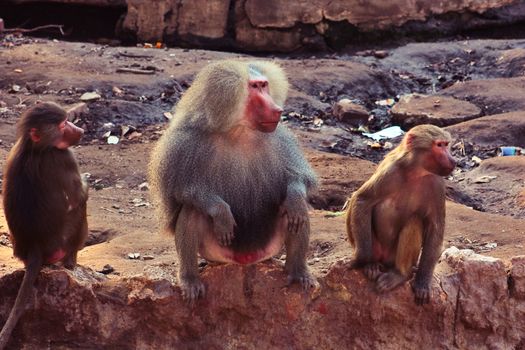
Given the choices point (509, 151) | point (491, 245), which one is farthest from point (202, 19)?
point (491, 245)

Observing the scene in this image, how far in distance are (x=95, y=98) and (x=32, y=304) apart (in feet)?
16.0

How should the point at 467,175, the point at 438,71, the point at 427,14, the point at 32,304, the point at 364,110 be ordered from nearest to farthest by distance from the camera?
the point at 32,304, the point at 467,175, the point at 364,110, the point at 438,71, the point at 427,14

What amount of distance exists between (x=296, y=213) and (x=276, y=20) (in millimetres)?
7645

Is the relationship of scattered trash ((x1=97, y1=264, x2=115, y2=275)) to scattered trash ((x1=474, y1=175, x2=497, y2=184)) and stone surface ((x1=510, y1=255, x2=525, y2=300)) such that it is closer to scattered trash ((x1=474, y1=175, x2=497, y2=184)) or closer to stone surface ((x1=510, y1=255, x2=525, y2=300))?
stone surface ((x1=510, y1=255, x2=525, y2=300))

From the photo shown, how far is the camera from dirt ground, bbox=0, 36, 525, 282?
5637mm

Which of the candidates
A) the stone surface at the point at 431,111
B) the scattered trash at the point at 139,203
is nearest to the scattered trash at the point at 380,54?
the stone surface at the point at 431,111

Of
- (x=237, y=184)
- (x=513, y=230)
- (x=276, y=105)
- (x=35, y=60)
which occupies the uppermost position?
(x=276, y=105)

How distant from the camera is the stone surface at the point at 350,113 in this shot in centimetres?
923

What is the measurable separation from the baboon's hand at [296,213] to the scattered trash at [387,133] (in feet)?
15.5

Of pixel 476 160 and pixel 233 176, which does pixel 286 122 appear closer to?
pixel 476 160

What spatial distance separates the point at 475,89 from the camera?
9836 millimetres

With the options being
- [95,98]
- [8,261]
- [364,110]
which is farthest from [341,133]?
[8,261]

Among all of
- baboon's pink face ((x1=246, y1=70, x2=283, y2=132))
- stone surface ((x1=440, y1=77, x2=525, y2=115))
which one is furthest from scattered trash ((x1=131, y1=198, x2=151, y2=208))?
stone surface ((x1=440, y1=77, x2=525, y2=115))

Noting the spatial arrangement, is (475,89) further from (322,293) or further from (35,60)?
(322,293)
